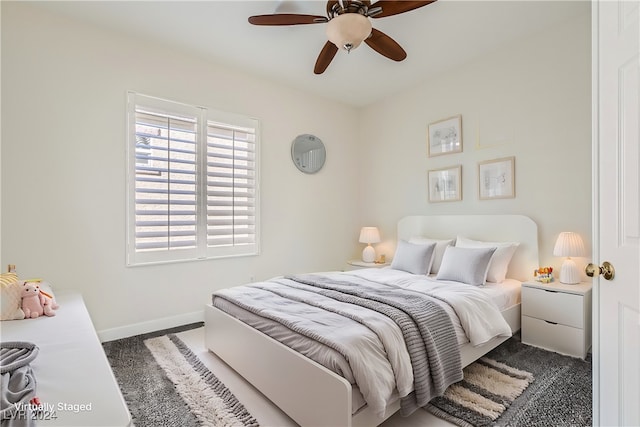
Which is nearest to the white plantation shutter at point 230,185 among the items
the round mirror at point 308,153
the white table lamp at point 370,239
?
the round mirror at point 308,153

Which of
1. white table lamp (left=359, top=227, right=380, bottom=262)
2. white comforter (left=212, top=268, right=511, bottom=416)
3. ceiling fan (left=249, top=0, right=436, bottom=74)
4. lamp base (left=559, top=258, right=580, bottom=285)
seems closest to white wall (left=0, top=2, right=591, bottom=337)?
lamp base (left=559, top=258, right=580, bottom=285)

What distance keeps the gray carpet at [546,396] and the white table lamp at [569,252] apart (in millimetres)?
609

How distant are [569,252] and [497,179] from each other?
0.97 m

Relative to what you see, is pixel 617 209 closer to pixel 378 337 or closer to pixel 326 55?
pixel 378 337

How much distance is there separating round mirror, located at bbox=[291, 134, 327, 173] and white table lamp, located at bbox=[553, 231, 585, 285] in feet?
9.13

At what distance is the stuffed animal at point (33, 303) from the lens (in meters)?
1.98

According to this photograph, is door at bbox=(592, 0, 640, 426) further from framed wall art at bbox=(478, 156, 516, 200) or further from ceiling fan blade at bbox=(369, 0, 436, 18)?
framed wall art at bbox=(478, 156, 516, 200)

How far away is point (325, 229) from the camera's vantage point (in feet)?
14.7

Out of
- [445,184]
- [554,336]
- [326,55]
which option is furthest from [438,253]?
[326,55]

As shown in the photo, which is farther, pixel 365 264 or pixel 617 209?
pixel 365 264

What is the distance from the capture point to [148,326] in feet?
10.1

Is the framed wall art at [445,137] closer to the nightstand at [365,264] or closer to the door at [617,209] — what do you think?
the nightstand at [365,264]

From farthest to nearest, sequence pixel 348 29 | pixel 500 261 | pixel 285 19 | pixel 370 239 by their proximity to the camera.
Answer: pixel 370 239, pixel 500 261, pixel 285 19, pixel 348 29

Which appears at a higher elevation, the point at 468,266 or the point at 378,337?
the point at 468,266
